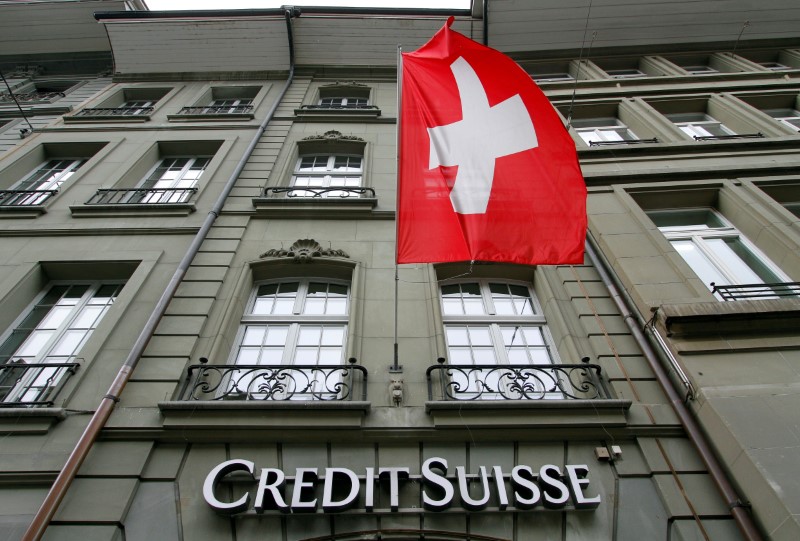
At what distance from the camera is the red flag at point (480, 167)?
659 cm

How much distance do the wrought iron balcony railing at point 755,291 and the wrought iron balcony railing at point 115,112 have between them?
49.7 ft

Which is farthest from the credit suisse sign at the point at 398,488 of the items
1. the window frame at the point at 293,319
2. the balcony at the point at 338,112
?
the balcony at the point at 338,112

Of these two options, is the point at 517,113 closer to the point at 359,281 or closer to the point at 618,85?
the point at 359,281

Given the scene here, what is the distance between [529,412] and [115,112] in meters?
15.4

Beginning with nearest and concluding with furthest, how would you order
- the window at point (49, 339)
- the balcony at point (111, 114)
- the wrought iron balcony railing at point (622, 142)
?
1. the window at point (49, 339)
2. the wrought iron balcony railing at point (622, 142)
3. the balcony at point (111, 114)

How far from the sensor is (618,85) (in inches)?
626

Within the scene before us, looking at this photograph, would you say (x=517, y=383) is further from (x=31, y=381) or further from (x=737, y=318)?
(x=31, y=381)

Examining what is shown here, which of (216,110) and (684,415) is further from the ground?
(216,110)

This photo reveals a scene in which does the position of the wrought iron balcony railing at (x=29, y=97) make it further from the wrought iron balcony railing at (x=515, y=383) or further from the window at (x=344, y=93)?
the wrought iron balcony railing at (x=515, y=383)

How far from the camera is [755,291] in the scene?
791cm

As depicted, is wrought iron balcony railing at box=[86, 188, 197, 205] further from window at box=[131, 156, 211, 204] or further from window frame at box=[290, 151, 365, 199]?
window frame at box=[290, 151, 365, 199]

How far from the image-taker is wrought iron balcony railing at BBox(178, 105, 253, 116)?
1488 centimetres

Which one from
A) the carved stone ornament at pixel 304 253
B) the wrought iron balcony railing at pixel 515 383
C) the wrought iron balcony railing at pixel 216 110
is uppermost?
the wrought iron balcony railing at pixel 216 110

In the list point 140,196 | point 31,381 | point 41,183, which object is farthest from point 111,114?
point 31,381
